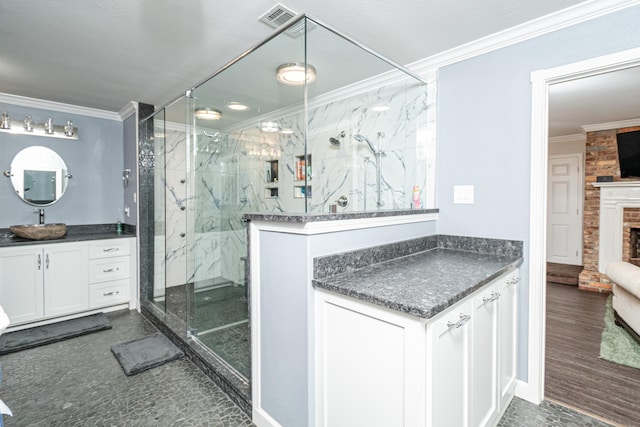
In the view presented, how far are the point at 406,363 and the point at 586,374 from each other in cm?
203

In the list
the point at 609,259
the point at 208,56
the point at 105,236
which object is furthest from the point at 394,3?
the point at 609,259

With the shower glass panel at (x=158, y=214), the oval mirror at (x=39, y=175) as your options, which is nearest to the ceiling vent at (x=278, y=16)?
the shower glass panel at (x=158, y=214)

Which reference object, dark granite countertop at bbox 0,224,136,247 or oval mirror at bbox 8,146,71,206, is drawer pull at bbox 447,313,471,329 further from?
oval mirror at bbox 8,146,71,206

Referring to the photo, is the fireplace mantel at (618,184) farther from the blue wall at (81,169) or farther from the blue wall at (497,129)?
the blue wall at (81,169)

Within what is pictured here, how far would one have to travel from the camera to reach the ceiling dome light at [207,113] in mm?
2727

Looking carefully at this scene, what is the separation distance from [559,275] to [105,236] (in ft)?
20.9

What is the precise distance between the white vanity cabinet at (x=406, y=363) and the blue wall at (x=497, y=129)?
66cm

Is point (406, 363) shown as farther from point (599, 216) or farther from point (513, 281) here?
point (599, 216)

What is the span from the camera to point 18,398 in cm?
204

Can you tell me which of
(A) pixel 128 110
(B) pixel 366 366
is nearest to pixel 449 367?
(B) pixel 366 366

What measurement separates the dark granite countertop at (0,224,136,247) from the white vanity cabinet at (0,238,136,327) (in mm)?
43

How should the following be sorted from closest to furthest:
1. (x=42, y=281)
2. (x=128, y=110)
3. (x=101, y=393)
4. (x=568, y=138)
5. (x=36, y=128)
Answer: (x=101, y=393), (x=42, y=281), (x=36, y=128), (x=128, y=110), (x=568, y=138)

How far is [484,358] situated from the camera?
5.09 ft

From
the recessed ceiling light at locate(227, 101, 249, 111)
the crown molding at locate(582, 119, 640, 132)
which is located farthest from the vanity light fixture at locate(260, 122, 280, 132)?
the crown molding at locate(582, 119, 640, 132)
